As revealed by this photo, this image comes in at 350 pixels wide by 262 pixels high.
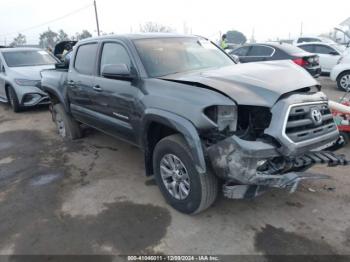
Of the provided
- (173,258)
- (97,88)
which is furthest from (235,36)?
(173,258)

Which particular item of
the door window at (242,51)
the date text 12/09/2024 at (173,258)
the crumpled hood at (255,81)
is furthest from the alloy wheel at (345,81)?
the date text 12/09/2024 at (173,258)

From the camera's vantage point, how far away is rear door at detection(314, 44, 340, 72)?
40.3 ft

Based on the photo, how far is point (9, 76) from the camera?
8781 millimetres

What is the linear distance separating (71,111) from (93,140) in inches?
31.3

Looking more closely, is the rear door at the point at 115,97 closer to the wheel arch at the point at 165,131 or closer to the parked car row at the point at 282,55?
the wheel arch at the point at 165,131

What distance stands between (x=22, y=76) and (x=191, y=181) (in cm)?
707

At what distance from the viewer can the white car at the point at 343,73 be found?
33.3 feet

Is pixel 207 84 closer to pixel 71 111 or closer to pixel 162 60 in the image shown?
pixel 162 60

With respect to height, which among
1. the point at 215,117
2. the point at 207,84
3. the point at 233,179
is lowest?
the point at 233,179

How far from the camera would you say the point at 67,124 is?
616cm

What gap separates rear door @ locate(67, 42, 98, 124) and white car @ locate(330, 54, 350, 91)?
833cm

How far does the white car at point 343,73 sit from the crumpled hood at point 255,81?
751cm

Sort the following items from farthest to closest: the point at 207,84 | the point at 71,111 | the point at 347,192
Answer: the point at 71,111
the point at 347,192
the point at 207,84

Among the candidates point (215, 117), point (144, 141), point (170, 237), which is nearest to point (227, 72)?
point (215, 117)
